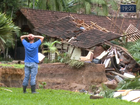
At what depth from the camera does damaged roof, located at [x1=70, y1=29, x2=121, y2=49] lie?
20016 mm

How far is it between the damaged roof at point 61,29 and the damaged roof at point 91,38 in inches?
28.1

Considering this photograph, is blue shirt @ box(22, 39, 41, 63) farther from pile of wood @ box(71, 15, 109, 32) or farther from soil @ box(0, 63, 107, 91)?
pile of wood @ box(71, 15, 109, 32)

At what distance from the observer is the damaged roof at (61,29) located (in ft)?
72.1

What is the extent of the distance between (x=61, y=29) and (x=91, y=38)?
3.14 meters

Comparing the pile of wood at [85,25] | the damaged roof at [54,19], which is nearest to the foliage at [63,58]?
the pile of wood at [85,25]

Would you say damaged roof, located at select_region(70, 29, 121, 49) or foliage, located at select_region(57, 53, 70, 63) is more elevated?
damaged roof, located at select_region(70, 29, 121, 49)

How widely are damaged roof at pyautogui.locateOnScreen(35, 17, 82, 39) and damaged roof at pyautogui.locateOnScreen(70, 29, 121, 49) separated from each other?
71cm

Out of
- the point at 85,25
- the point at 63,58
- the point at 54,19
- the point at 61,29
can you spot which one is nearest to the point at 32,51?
the point at 63,58

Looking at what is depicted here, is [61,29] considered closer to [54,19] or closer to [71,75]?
[54,19]

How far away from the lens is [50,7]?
3762cm

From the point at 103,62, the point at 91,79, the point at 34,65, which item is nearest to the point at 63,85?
the point at 91,79

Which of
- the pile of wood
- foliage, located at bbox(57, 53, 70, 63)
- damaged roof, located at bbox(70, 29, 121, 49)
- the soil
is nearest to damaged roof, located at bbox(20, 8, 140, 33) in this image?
the pile of wood

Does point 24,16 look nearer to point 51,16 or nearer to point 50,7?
point 51,16

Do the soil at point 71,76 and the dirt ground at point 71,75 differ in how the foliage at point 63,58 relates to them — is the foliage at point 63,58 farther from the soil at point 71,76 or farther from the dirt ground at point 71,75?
the dirt ground at point 71,75
